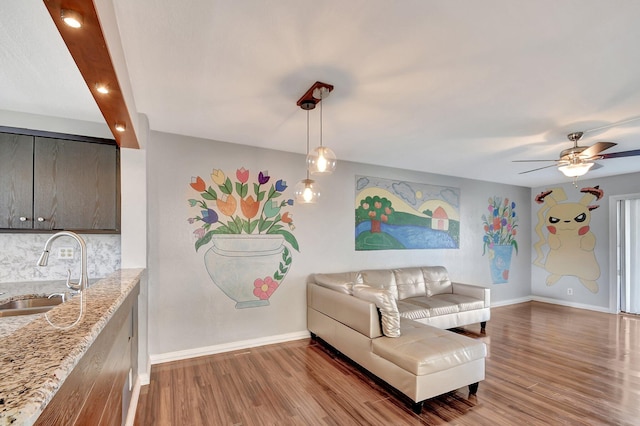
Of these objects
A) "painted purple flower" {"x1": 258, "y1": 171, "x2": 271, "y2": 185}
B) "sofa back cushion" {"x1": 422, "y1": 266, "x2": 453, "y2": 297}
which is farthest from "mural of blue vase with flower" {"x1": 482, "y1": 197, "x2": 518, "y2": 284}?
"painted purple flower" {"x1": 258, "y1": 171, "x2": 271, "y2": 185}

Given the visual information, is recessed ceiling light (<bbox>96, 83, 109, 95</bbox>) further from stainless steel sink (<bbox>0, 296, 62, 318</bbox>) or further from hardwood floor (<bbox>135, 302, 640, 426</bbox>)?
hardwood floor (<bbox>135, 302, 640, 426</bbox>)

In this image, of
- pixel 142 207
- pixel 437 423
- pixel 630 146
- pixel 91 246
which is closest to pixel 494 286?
pixel 630 146

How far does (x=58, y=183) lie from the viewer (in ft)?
8.87

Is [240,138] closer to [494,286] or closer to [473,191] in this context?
[473,191]

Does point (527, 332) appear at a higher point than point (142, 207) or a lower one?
lower

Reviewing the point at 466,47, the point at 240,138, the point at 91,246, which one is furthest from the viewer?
the point at 240,138

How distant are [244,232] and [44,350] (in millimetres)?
2838

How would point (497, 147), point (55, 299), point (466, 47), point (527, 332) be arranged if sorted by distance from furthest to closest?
point (527, 332), point (497, 147), point (55, 299), point (466, 47)

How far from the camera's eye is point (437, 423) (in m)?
2.24

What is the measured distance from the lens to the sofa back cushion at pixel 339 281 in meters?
3.41

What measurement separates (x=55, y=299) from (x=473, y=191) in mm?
6446

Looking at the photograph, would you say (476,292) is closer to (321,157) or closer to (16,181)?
(321,157)

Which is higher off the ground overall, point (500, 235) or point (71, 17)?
point (71, 17)

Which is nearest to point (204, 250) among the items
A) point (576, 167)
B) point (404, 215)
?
point (404, 215)
